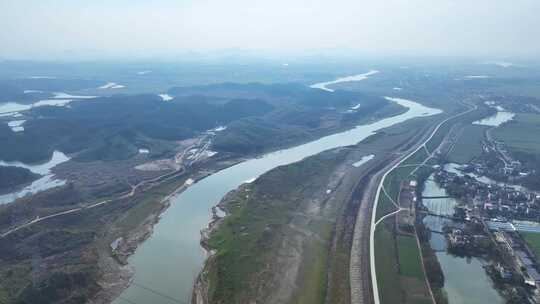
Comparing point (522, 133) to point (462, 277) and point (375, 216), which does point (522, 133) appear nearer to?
point (375, 216)

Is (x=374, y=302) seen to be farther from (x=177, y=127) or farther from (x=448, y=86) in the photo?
(x=448, y=86)

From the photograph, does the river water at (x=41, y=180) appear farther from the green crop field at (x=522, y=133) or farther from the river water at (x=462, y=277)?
the green crop field at (x=522, y=133)

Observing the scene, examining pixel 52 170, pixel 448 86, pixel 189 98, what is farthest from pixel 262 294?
pixel 448 86

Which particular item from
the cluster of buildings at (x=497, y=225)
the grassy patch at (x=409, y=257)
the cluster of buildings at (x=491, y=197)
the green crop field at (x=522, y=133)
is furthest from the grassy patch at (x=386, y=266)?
the green crop field at (x=522, y=133)

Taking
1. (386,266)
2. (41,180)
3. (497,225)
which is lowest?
(41,180)

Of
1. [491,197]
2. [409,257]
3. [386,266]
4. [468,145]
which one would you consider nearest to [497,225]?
[491,197]

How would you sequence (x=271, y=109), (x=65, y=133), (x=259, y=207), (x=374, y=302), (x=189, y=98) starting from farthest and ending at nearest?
(x=189, y=98), (x=271, y=109), (x=65, y=133), (x=259, y=207), (x=374, y=302)

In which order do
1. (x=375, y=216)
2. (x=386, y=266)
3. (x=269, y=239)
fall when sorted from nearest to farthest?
(x=386, y=266) < (x=269, y=239) < (x=375, y=216)

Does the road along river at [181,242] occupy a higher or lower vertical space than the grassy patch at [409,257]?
lower
